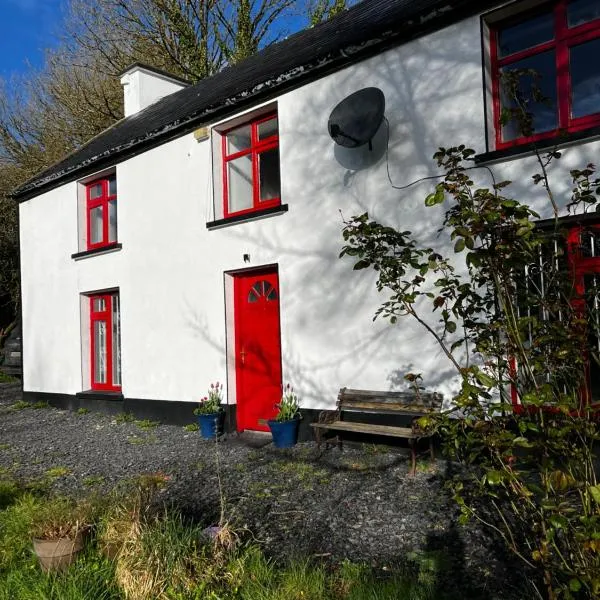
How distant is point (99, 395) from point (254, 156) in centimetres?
561

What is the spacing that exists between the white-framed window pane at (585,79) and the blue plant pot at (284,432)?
4.81 metres

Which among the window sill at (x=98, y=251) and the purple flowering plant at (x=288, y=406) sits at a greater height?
the window sill at (x=98, y=251)

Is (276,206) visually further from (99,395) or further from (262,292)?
(99,395)

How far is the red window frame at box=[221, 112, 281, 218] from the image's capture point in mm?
8398

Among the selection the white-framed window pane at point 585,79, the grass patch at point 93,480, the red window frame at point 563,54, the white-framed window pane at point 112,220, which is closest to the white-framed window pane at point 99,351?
the white-framed window pane at point 112,220

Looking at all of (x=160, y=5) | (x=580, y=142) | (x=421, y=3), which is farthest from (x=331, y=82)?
(x=160, y=5)

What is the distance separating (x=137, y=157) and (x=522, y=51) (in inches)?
274

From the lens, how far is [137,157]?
33.7ft

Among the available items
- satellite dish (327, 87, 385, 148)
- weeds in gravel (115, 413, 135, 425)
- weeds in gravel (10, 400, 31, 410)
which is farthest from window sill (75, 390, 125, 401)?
satellite dish (327, 87, 385, 148)

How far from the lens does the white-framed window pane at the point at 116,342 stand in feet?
35.9

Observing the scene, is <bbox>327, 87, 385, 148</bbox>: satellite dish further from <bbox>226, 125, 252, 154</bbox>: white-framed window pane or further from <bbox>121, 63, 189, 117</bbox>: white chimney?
<bbox>121, 63, 189, 117</bbox>: white chimney

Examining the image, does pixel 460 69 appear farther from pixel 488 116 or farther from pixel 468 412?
pixel 468 412

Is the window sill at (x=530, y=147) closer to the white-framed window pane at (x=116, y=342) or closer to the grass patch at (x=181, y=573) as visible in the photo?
the grass patch at (x=181, y=573)

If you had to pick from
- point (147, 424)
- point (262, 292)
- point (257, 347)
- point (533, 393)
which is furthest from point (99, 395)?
point (533, 393)
